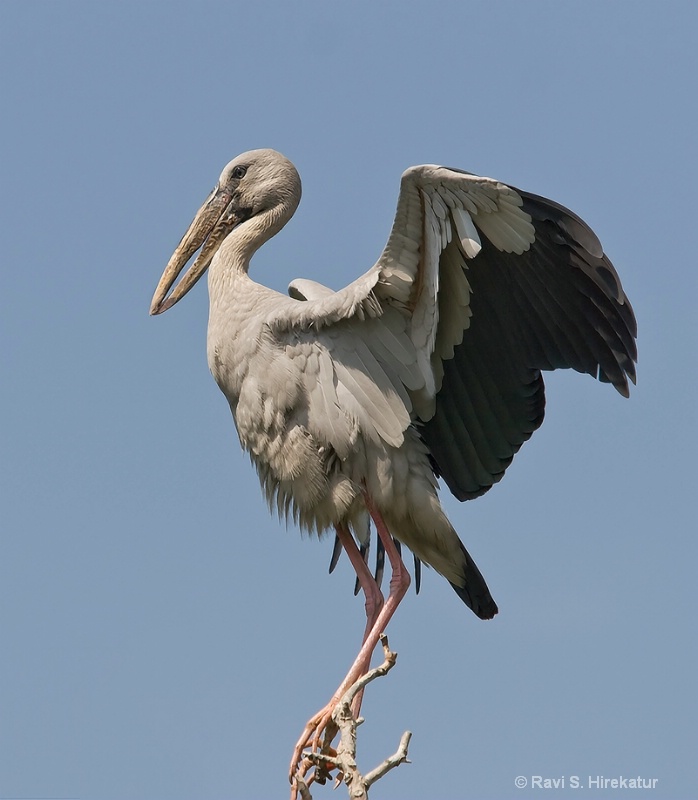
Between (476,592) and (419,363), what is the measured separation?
4.29 feet

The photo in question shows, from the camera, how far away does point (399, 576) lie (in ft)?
23.5

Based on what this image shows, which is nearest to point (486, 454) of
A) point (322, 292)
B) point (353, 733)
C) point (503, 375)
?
point (503, 375)

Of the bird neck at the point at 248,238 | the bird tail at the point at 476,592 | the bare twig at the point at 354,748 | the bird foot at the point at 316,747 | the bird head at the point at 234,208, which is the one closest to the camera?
the bare twig at the point at 354,748

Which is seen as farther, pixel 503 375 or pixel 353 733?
pixel 503 375

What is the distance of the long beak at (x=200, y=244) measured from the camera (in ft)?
26.0

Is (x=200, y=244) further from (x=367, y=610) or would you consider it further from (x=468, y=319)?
(x=367, y=610)

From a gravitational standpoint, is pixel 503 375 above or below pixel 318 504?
above

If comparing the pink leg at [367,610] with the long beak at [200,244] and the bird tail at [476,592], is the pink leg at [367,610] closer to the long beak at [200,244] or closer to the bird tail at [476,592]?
the bird tail at [476,592]

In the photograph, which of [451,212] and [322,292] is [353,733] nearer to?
[451,212]

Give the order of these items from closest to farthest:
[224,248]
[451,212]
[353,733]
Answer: [353,733] → [451,212] → [224,248]

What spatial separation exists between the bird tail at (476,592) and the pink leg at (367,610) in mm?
373

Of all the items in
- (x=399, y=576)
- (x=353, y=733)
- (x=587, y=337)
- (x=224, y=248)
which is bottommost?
(x=353, y=733)

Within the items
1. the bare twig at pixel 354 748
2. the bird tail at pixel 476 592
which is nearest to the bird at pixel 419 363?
the bird tail at pixel 476 592

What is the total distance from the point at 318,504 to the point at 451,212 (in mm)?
1650
